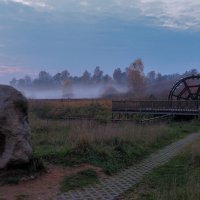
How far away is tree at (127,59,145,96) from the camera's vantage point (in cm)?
12319

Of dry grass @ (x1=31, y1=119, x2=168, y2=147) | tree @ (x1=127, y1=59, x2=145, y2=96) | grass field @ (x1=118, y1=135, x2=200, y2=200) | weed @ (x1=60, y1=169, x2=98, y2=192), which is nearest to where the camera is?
grass field @ (x1=118, y1=135, x2=200, y2=200)

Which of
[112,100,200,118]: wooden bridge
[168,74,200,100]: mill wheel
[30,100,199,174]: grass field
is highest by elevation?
[168,74,200,100]: mill wheel

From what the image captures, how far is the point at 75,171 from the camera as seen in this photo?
11445mm

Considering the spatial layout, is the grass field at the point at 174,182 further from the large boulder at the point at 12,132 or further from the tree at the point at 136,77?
the tree at the point at 136,77

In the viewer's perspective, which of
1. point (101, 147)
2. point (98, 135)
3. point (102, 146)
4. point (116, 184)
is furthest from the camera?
point (98, 135)

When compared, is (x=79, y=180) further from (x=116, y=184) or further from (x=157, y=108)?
(x=157, y=108)

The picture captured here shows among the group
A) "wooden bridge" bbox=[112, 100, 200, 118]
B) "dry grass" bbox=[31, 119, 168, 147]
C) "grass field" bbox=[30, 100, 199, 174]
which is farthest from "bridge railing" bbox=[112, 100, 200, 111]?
"grass field" bbox=[30, 100, 199, 174]

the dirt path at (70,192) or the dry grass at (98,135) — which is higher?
the dry grass at (98,135)

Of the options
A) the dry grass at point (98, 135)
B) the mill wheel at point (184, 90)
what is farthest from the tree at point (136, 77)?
the dry grass at point (98, 135)

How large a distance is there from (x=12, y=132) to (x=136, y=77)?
114 m

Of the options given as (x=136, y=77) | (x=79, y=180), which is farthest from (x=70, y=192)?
(x=136, y=77)

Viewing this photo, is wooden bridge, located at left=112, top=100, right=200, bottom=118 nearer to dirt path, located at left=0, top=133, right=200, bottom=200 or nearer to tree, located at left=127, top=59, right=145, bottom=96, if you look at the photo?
dirt path, located at left=0, top=133, right=200, bottom=200

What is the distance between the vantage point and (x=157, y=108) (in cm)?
4059

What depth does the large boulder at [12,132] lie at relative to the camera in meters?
10.6
